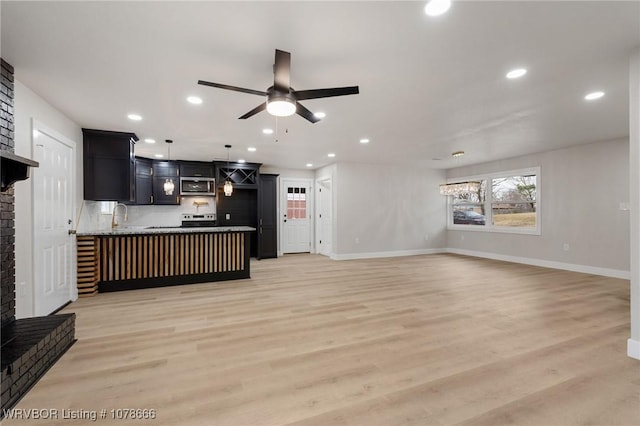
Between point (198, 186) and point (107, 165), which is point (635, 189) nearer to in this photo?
point (107, 165)

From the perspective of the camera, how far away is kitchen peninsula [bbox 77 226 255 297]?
419 cm

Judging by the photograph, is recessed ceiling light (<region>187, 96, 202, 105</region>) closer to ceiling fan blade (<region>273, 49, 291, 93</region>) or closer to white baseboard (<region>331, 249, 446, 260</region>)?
ceiling fan blade (<region>273, 49, 291, 93</region>)

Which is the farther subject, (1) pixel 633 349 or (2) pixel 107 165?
(2) pixel 107 165

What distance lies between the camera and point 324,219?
8.09m

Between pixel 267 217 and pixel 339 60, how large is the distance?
5.64 meters

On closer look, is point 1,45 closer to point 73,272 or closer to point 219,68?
point 219,68

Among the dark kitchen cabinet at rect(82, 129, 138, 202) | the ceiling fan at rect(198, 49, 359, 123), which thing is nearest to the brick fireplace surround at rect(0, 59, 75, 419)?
the dark kitchen cabinet at rect(82, 129, 138, 202)

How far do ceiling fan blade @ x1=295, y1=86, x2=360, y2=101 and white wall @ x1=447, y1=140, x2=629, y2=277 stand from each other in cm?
602

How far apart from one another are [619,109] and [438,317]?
377cm

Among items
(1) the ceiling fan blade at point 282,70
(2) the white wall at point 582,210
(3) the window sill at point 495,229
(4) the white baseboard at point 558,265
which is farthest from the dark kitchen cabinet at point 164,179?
(2) the white wall at point 582,210

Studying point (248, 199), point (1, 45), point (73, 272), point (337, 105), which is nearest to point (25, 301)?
point (73, 272)

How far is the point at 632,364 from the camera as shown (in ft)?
7.30

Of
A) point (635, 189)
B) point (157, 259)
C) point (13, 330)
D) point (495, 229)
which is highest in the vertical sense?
point (635, 189)

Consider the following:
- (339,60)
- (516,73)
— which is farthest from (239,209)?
(516,73)
